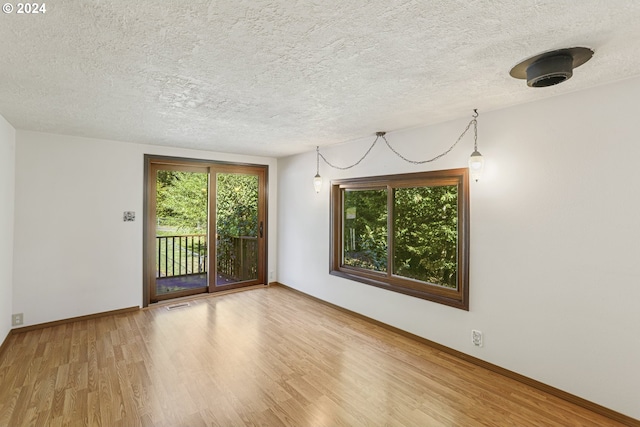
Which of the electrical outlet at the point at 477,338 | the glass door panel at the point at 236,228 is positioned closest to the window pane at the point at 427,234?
the electrical outlet at the point at 477,338

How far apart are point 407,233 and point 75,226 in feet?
14.1

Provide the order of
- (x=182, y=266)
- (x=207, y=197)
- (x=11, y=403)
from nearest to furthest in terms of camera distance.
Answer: (x=11, y=403) → (x=207, y=197) → (x=182, y=266)

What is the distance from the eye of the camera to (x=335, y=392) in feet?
8.13

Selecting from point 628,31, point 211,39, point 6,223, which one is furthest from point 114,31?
point 6,223

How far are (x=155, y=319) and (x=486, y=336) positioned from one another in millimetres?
3998

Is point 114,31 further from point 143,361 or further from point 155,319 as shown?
point 155,319

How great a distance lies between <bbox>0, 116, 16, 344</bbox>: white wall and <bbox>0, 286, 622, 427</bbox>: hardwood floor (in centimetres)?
38

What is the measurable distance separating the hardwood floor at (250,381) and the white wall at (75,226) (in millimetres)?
400

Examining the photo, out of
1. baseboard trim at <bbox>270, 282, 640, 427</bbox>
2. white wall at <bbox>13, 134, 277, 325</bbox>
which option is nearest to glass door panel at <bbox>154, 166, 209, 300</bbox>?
white wall at <bbox>13, 134, 277, 325</bbox>

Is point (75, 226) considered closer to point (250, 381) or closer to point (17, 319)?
point (17, 319)

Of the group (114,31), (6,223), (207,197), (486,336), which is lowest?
(486,336)

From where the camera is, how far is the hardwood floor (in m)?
2.18

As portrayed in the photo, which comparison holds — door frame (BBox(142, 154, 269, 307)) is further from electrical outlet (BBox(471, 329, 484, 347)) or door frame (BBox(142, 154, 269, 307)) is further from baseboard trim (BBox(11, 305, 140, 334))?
electrical outlet (BBox(471, 329, 484, 347))

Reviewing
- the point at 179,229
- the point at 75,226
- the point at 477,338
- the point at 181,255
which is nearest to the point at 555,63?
the point at 477,338
